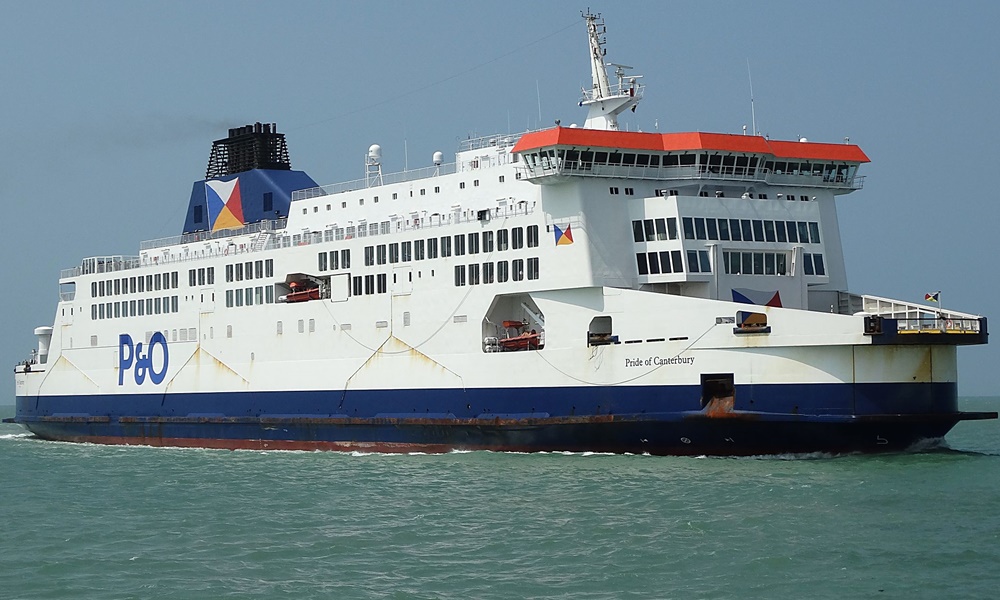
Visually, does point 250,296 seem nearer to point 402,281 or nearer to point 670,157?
point 402,281

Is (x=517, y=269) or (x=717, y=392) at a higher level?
(x=517, y=269)

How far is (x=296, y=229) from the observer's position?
110ft

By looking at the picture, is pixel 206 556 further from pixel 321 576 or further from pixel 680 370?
pixel 680 370

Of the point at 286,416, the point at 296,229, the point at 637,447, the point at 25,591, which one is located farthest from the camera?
the point at 296,229

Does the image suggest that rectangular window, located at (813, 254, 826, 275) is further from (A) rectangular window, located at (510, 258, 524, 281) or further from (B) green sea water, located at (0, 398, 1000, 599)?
(A) rectangular window, located at (510, 258, 524, 281)

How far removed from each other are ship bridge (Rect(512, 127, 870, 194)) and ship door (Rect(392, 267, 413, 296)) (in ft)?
11.8

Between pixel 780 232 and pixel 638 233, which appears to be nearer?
pixel 638 233

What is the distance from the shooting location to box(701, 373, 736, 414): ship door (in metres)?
23.6

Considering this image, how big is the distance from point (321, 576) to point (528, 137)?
13034 mm

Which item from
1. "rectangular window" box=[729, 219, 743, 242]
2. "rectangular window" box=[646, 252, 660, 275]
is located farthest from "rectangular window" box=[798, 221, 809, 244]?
"rectangular window" box=[646, 252, 660, 275]

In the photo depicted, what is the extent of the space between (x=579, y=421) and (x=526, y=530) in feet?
25.0

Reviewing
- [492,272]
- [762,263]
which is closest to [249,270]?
[492,272]

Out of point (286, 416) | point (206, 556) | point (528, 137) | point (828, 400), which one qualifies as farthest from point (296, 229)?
point (206, 556)

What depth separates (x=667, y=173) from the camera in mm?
26922
